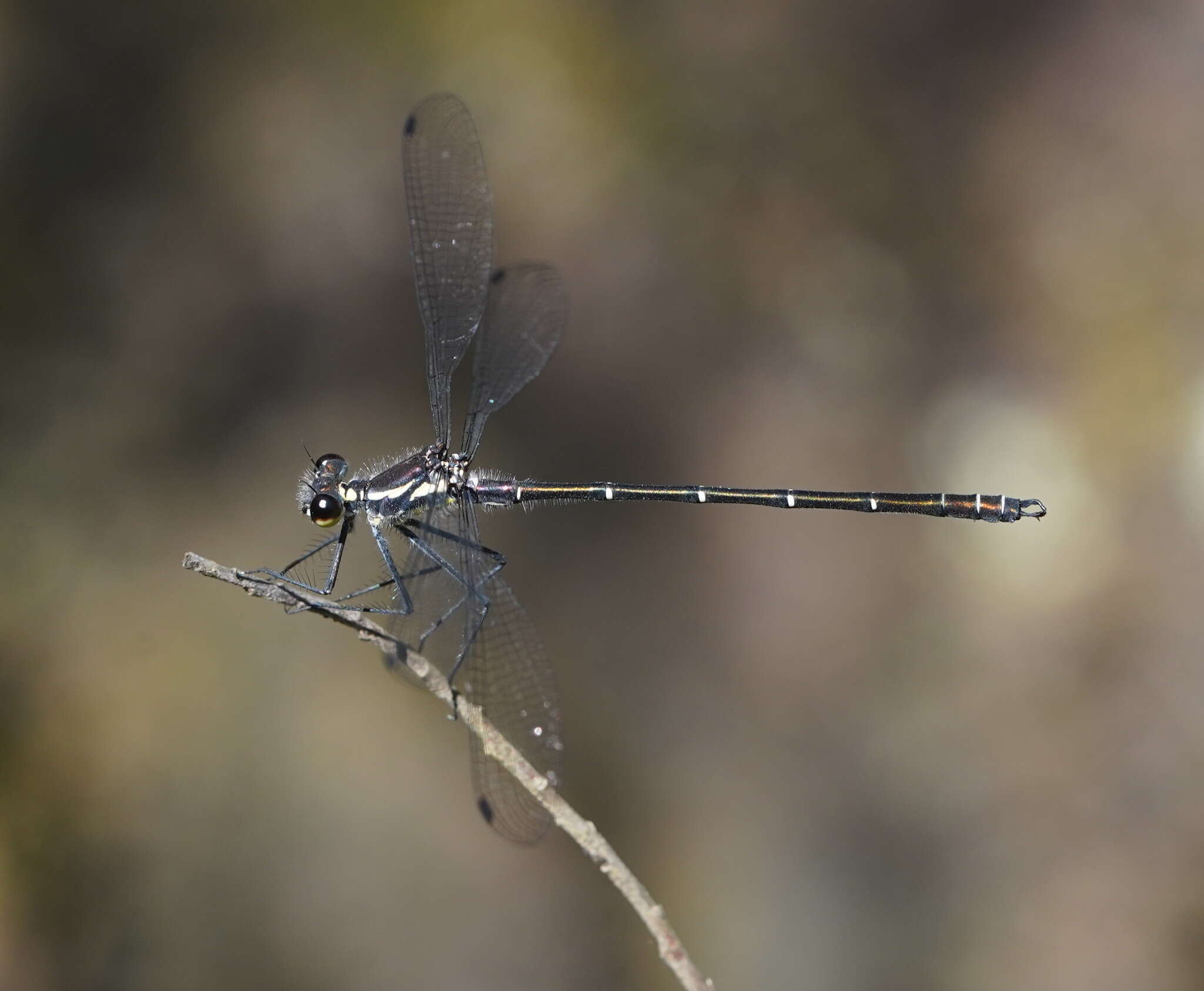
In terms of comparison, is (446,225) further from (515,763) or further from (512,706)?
(515,763)

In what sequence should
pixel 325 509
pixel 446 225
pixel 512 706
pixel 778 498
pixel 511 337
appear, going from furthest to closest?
pixel 778 498 < pixel 511 337 < pixel 446 225 < pixel 325 509 < pixel 512 706

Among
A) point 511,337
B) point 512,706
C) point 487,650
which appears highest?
point 511,337

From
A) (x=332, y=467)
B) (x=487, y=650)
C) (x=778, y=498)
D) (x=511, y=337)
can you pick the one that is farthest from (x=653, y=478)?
(x=487, y=650)

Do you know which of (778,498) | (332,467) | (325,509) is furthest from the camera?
(778,498)

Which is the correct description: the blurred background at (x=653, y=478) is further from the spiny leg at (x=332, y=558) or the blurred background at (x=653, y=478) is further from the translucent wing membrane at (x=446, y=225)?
the spiny leg at (x=332, y=558)

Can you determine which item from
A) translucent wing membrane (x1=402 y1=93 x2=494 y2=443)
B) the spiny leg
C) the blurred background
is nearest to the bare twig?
the spiny leg

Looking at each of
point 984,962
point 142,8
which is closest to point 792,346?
point 984,962

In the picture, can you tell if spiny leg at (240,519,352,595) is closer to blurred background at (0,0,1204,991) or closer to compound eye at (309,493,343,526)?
compound eye at (309,493,343,526)
